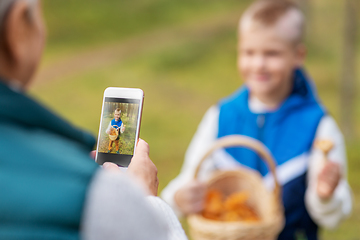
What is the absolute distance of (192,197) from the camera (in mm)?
2117

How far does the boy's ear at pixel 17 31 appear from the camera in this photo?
25.5 inches

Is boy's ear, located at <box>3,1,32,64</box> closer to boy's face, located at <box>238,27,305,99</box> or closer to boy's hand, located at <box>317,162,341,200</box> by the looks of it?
boy's hand, located at <box>317,162,341,200</box>

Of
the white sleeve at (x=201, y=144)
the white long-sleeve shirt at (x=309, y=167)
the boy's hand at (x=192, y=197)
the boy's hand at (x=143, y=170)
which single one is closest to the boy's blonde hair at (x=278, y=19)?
the white long-sleeve shirt at (x=309, y=167)

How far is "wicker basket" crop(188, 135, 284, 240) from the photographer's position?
1.90 m

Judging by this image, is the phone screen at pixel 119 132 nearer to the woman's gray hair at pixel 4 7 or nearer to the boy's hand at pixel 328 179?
the woman's gray hair at pixel 4 7

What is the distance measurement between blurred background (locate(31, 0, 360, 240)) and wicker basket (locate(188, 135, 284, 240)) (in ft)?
8.21

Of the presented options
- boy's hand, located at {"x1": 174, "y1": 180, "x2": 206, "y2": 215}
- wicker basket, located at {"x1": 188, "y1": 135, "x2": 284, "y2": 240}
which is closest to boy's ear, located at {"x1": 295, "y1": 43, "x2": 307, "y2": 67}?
wicker basket, located at {"x1": 188, "y1": 135, "x2": 284, "y2": 240}

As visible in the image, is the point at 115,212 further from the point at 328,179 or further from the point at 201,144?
the point at 201,144

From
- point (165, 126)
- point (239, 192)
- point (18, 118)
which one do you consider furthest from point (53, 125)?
point (165, 126)

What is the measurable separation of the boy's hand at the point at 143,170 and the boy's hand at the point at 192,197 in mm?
1218

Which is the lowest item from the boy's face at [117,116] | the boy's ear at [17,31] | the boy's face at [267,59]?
the boy's face at [117,116]

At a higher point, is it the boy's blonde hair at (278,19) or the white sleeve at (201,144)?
the boy's blonde hair at (278,19)

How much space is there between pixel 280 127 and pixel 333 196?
0.47m

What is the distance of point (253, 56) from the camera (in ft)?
7.88
